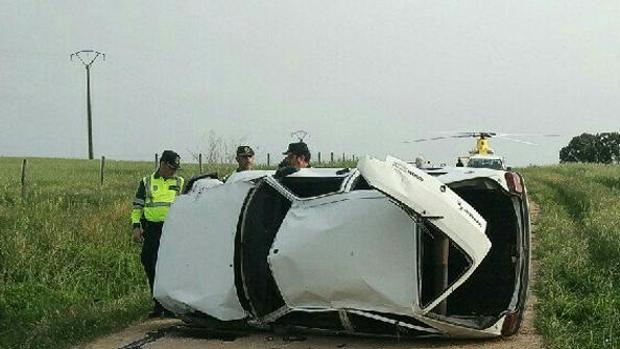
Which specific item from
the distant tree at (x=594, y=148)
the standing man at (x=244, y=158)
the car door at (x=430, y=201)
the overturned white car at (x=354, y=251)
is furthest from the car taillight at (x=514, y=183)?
the distant tree at (x=594, y=148)

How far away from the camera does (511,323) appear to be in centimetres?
726

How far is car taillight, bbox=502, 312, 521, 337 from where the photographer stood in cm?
725

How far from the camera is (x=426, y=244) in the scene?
7.28 meters

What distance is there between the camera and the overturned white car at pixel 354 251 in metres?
6.68

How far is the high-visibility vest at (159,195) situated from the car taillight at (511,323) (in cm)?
404

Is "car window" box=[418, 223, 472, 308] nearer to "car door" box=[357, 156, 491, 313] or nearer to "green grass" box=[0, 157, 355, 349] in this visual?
"car door" box=[357, 156, 491, 313]

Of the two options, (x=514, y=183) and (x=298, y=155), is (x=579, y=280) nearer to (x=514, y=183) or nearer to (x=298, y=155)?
(x=514, y=183)

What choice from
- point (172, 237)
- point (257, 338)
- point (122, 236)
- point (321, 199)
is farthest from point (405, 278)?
point (122, 236)

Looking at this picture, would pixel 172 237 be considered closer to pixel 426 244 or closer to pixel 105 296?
pixel 426 244

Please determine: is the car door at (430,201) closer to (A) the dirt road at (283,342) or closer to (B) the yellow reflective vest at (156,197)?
(A) the dirt road at (283,342)

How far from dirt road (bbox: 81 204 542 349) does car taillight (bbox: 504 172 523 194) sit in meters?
1.28

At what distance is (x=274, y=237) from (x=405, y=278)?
1.45 metres

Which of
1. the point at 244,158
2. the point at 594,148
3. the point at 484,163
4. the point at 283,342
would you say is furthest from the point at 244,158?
the point at 594,148

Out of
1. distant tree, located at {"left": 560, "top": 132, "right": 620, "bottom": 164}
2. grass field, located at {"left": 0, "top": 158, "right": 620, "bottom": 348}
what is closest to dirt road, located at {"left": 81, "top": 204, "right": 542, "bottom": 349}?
grass field, located at {"left": 0, "top": 158, "right": 620, "bottom": 348}
